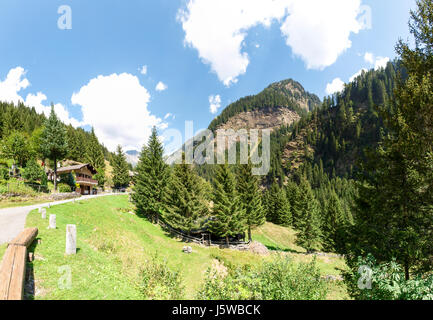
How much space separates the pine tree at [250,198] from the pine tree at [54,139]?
35543 mm

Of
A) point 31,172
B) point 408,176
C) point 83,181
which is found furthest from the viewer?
point 83,181

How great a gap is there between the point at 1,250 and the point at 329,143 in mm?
→ 186597

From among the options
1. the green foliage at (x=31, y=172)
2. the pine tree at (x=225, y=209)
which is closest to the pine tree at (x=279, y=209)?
the pine tree at (x=225, y=209)

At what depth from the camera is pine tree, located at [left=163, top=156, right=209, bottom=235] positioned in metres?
27.1

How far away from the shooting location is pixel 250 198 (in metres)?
34.2

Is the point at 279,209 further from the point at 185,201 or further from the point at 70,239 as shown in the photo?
the point at 70,239

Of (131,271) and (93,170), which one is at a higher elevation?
(93,170)

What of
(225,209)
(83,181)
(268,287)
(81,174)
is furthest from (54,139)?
(268,287)

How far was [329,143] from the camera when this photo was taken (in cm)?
15838

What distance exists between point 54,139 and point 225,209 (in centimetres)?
3563
